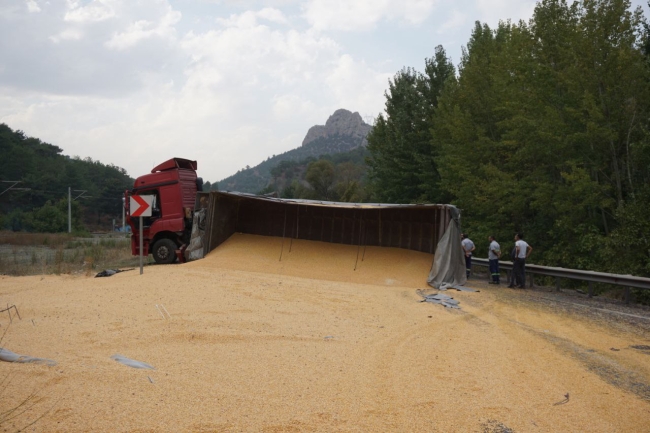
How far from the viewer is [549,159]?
25688 mm

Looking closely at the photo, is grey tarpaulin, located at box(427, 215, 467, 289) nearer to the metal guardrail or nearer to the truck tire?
the metal guardrail

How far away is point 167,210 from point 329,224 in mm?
6260

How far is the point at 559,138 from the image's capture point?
2261 centimetres

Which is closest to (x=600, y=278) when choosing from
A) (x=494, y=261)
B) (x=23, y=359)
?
(x=494, y=261)

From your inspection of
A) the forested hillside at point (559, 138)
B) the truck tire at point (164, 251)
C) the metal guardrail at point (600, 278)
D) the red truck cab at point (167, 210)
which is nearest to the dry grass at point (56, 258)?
the truck tire at point (164, 251)

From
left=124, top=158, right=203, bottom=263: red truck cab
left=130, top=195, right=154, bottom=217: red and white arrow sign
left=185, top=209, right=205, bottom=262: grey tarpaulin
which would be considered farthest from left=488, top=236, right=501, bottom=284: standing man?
left=130, top=195, right=154, bottom=217: red and white arrow sign

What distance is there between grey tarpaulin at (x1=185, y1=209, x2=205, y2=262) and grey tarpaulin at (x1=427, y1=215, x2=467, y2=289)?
821cm

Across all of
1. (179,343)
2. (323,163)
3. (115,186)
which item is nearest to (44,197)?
(115,186)

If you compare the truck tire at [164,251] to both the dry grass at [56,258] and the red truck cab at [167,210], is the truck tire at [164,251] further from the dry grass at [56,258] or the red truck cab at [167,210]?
the dry grass at [56,258]

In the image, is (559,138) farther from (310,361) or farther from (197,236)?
(310,361)

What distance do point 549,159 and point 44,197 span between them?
252ft

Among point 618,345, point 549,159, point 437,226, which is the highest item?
point 549,159

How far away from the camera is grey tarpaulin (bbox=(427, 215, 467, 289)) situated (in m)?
16.2

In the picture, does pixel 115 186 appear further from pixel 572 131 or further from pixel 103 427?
pixel 103 427
